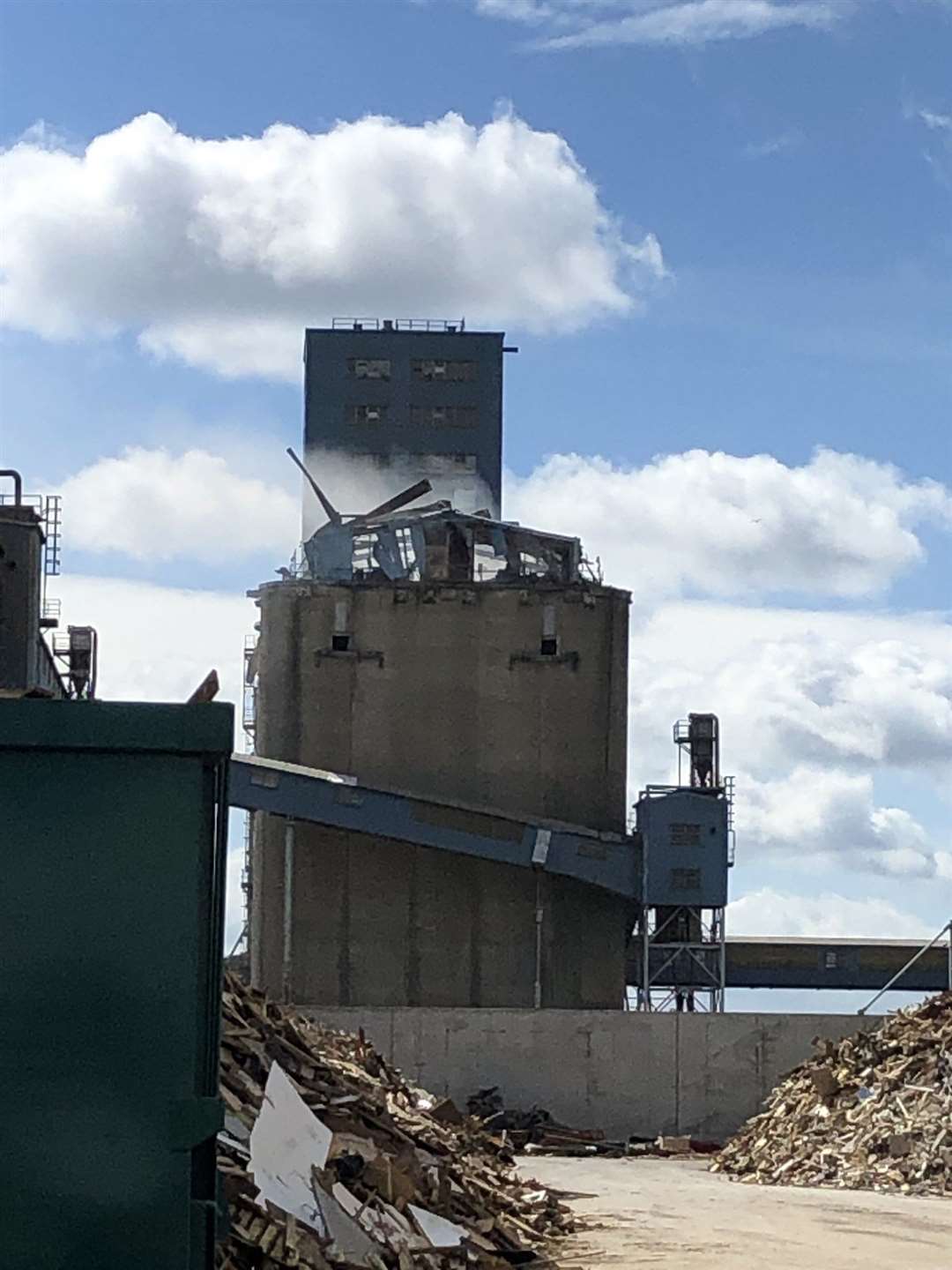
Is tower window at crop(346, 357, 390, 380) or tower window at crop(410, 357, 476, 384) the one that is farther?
tower window at crop(410, 357, 476, 384)

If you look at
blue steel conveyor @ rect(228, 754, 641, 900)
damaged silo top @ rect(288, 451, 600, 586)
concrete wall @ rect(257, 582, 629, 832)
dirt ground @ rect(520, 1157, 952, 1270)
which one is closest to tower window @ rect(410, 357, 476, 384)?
damaged silo top @ rect(288, 451, 600, 586)

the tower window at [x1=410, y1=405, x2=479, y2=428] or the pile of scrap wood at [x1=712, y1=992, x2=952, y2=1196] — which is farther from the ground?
the tower window at [x1=410, y1=405, x2=479, y2=428]

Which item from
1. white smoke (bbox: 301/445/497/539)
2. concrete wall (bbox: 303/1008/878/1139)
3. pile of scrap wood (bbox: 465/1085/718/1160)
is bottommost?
pile of scrap wood (bbox: 465/1085/718/1160)

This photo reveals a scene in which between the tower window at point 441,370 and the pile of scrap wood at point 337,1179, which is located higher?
the tower window at point 441,370

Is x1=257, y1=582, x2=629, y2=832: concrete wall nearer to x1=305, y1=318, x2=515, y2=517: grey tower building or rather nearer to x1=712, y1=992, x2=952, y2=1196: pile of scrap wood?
x1=305, y1=318, x2=515, y2=517: grey tower building

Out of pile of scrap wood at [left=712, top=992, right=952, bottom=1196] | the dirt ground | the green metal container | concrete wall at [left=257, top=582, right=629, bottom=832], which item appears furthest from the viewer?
concrete wall at [left=257, top=582, right=629, bottom=832]

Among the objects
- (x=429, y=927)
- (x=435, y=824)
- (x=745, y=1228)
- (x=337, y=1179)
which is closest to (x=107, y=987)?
(x=337, y=1179)

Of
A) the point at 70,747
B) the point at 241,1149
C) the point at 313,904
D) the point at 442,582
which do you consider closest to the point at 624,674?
the point at 442,582

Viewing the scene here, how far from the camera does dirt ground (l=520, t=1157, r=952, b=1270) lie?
1677cm

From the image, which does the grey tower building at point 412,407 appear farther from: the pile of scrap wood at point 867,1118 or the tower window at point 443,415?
the pile of scrap wood at point 867,1118

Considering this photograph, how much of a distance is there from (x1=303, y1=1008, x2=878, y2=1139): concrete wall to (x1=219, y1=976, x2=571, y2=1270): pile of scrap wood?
20389 millimetres

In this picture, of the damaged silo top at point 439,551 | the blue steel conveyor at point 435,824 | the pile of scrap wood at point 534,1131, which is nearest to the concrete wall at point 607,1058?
the pile of scrap wood at point 534,1131

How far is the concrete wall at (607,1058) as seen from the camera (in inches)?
1564

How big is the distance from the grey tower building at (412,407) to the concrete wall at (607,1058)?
27.3 metres
